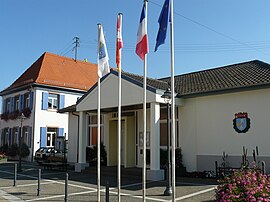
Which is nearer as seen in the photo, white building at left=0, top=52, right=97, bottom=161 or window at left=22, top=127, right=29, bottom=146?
white building at left=0, top=52, right=97, bottom=161

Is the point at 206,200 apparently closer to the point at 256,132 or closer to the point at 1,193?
the point at 256,132

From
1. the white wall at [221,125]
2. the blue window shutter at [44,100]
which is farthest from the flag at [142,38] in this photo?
the blue window shutter at [44,100]

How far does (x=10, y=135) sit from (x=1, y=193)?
20.6 metres

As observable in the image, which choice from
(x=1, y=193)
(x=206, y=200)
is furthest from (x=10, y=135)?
(x=206, y=200)

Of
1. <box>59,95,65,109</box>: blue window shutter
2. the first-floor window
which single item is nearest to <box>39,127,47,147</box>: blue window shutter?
the first-floor window

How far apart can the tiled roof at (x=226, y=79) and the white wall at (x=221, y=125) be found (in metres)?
0.49

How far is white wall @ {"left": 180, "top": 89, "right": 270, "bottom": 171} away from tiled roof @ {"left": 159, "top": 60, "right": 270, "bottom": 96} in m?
0.49

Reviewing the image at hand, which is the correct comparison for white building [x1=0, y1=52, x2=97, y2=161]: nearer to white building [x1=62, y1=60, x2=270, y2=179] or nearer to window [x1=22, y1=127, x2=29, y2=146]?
A: window [x1=22, y1=127, x2=29, y2=146]

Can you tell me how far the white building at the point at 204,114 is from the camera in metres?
13.1

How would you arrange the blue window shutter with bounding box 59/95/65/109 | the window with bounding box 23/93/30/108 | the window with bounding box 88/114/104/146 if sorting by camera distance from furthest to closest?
1. the blue window shutter with bounding box 59/95/65/109
2. the window with bounding box 23/93/30/108
3. the window with bounding box 88/114/104/146

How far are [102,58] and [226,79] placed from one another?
27.1 ft

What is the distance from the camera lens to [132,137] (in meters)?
17.9

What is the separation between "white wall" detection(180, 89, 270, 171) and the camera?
42.2 ft

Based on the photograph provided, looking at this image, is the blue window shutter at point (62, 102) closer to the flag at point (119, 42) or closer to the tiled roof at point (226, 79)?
the tiled roof at point (226, 79)
